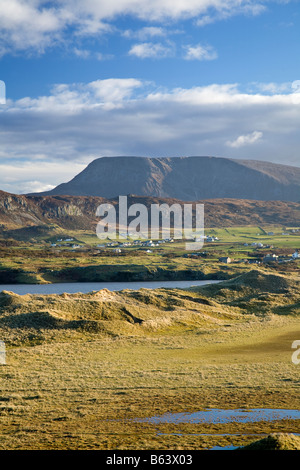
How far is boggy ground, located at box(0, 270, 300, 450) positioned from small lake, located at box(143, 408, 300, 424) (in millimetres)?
648

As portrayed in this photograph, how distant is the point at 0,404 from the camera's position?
90.3 ft

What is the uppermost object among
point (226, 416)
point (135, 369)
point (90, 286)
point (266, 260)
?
point (226, 416)

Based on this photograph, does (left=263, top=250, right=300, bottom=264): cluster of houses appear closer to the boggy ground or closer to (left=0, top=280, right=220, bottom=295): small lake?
(left=0, top=280, right=220, bottom=295): small lake

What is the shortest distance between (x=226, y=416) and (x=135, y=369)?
13288mm

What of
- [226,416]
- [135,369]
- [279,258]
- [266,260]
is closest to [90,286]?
[266,260]

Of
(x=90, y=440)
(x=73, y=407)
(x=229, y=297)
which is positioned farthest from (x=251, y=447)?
(x=229, y=297)

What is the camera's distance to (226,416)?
24.5 metres

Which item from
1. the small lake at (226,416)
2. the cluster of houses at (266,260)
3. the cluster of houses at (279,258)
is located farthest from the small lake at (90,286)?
the small lake at (226,416)

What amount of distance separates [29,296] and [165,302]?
21075 mm

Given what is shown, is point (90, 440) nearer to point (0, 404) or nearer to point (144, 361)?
point (0, 404)

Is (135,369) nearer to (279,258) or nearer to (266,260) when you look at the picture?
(266,260)

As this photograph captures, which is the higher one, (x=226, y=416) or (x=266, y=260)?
(x=226, y=416)

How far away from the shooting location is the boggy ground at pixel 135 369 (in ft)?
72.9

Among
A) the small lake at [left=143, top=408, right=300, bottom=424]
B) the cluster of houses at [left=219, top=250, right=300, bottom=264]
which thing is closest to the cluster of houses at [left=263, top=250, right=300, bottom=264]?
the cluster of houses at [left=219, top=250, right=300, bottom=264]
